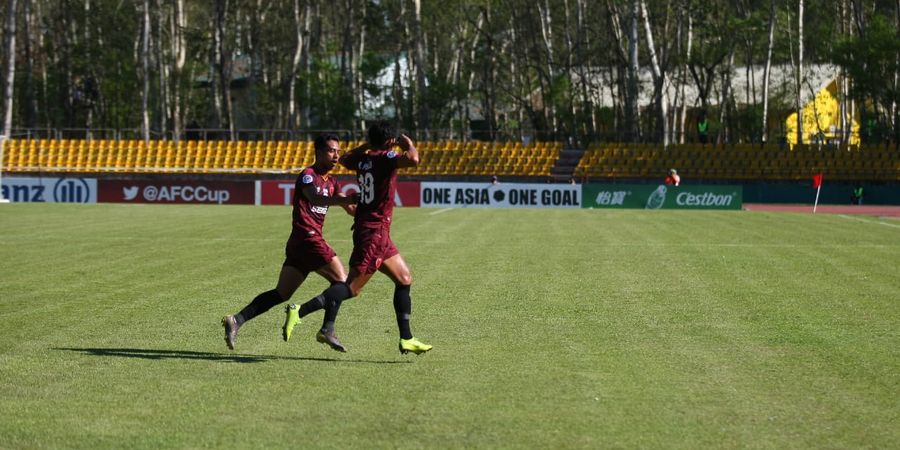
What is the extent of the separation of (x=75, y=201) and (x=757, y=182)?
27.3 metres

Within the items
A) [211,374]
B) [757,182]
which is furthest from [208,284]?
[757,182]

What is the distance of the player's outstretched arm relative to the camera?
8695mm

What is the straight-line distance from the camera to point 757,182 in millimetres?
49062

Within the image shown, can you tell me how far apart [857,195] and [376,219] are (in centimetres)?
4103

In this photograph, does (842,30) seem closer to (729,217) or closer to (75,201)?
(729,217)

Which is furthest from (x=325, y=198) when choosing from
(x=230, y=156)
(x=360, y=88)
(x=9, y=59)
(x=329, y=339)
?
(x=360, y=88)

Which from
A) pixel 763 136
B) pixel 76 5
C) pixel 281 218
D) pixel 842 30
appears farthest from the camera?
pixel 76 5

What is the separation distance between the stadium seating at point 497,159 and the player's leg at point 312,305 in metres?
39.7

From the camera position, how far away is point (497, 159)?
173 ft

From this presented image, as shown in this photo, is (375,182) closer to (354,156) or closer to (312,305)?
(354,156)

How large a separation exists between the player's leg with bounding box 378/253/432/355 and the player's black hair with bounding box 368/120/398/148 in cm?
90

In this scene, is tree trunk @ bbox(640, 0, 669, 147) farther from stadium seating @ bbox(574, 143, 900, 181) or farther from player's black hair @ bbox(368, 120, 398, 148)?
player's black hair @ bbox(368, 120, 398, 148)

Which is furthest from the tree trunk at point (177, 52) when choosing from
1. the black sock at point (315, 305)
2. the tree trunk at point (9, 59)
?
the black sock at point (315, 305)

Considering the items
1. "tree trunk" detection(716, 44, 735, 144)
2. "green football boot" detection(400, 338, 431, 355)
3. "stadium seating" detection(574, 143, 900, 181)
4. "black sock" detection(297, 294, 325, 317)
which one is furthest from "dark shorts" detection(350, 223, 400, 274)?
"tree trunk" detection(716, 44, 735, 144)
